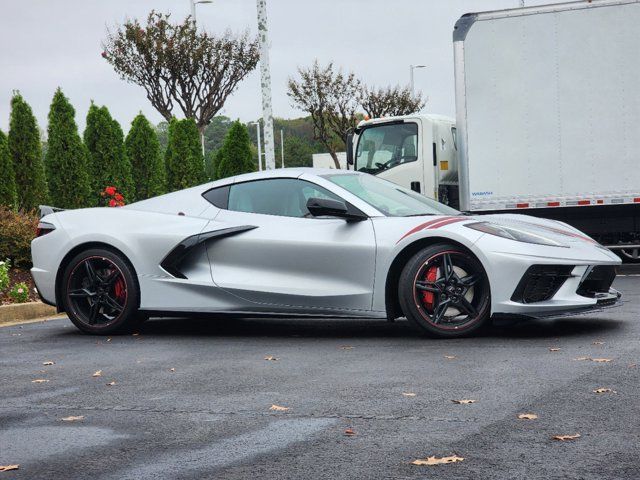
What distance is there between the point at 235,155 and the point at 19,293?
20.0 m

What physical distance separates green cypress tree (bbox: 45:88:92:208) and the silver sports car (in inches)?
570

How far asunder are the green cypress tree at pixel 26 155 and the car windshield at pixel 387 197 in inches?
592

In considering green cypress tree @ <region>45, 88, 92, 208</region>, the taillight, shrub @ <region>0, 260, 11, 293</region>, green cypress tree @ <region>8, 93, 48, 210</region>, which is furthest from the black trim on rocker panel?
green cypress tree @ <region>45, 88, 92, 208</region>

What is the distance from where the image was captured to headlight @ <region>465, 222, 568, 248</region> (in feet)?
26.3

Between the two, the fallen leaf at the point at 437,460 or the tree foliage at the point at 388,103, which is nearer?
the fallen leaf at the point at 437,460

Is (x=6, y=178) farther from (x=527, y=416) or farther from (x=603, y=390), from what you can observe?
(x=527, y=416)

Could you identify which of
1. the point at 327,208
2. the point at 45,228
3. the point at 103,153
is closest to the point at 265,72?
the point at 103,153

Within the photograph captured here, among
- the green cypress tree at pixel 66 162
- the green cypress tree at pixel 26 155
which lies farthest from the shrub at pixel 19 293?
the green cypress tree at pixel 66 162

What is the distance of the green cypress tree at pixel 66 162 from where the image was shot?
23814 millimetres

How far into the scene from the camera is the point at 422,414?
5.26 metres

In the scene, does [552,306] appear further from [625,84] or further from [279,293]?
Result: [625,84]

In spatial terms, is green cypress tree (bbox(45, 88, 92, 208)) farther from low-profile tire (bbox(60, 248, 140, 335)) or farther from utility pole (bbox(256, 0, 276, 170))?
low-profile tire (bbox(60, 248, 140, 335))

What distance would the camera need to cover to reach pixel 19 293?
12.4 meters

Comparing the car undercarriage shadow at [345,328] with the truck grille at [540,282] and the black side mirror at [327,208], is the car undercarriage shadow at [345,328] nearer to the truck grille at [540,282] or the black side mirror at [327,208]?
the truck grille at [540,282]
